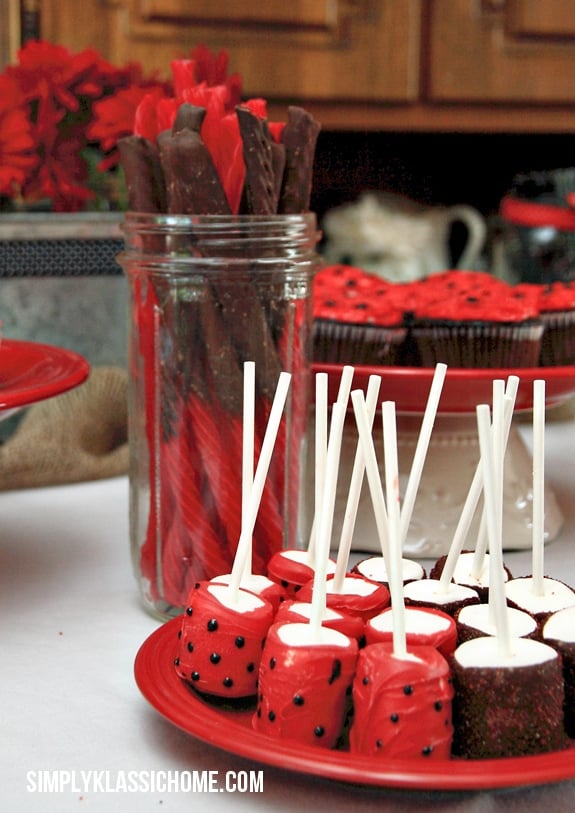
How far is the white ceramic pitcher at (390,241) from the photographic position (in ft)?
6.06

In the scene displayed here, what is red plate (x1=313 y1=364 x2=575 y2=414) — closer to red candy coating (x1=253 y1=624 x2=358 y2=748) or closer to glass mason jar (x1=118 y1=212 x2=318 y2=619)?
glass mason jar (x1=118 y1=212 x2=318 y2=619)

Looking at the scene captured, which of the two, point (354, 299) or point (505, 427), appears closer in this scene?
point (505, 427)

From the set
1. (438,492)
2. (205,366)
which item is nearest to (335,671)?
(205,366)

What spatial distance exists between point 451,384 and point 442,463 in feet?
0.26

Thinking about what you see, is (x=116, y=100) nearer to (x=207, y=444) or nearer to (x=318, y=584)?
(x=207, y=444)

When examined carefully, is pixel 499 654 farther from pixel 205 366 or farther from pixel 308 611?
pixel 205 366

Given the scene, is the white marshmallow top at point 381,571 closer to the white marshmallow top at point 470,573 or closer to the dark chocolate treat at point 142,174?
the white marshmallow top at point 470,573

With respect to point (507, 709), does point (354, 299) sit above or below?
above

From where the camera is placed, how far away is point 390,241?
188 cm

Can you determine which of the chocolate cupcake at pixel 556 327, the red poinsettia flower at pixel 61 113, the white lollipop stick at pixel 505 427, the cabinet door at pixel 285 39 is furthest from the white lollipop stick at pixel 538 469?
the cabinet door at pixel 285 39

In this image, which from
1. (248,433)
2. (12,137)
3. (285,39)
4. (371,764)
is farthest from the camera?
(285,39)

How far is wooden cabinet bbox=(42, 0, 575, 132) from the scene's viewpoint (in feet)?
4.92

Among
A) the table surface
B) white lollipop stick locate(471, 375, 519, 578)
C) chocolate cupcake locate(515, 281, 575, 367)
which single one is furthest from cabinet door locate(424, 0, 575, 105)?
white lollipop stick locate(471, 375, 519, 578)

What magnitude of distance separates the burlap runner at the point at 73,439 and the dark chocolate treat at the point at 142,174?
0.35 m
